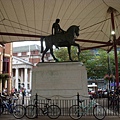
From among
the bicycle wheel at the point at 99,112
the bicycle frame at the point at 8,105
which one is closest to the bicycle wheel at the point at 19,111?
the bicycle frame at the point at 8,105

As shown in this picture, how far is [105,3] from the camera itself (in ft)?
62.4

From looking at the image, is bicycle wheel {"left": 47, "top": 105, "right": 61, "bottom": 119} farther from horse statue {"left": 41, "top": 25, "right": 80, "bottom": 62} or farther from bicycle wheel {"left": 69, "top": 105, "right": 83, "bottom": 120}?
horse statue {"left": 41, "top": 25, "right": 80, "bottom": 62}

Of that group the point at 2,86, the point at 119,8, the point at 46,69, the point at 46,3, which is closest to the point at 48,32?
the point at 46,3

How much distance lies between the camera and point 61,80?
13711mm

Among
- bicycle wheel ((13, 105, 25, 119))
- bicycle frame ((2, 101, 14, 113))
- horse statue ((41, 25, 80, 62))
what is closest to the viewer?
bicycle wheel ((13, 105, 25, 119))

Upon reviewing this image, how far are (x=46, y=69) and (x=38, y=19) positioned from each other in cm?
1001

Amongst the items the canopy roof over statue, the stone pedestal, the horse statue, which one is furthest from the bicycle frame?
the canopy roof over statue

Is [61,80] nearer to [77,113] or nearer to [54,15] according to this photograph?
[77,113]

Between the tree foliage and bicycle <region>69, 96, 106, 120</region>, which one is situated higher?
the tree foliage

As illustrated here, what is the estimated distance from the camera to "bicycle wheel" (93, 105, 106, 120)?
10.9 metres

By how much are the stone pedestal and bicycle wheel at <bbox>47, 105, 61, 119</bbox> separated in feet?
6.54

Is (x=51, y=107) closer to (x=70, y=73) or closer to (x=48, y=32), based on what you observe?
(x=70, y=73)

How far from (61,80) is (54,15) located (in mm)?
9682

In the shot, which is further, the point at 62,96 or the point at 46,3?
the point at 46,3
